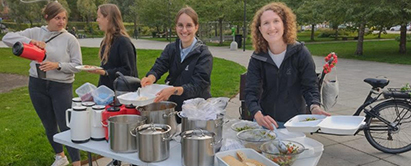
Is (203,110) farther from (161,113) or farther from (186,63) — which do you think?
(186,63)

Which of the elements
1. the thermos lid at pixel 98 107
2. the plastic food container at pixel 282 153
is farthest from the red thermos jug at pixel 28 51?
the plastic food container at pixel 282 153

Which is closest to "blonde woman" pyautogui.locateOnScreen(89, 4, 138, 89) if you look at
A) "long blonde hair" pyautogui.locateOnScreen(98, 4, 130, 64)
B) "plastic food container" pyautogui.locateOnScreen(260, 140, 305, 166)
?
"long blonde hair" pyautogui.locateOnScreen(98, 4, 130, 64)

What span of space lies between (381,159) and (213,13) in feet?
63.8

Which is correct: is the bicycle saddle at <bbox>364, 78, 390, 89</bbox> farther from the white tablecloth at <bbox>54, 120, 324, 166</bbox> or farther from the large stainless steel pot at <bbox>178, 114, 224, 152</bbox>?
the large stainless steel pot at <bbox>178, 114, 224, 152</bbox>

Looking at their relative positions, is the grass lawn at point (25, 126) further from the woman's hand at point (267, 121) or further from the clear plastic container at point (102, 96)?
the woman's hand at point (267, 121)

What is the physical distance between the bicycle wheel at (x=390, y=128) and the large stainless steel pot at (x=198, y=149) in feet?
10.2

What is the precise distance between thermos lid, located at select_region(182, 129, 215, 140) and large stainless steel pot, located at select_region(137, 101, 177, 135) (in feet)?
1.18

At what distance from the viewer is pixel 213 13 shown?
2270 cm

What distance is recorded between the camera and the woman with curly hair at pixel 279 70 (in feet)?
7.66

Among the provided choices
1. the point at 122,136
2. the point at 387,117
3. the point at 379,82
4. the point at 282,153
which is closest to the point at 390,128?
the point at 387,117

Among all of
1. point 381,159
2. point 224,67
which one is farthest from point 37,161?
point 224,67

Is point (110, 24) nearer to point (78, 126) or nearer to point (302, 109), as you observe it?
point (78, 126)

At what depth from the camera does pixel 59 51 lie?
315cm

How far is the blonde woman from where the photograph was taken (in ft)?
10.8
